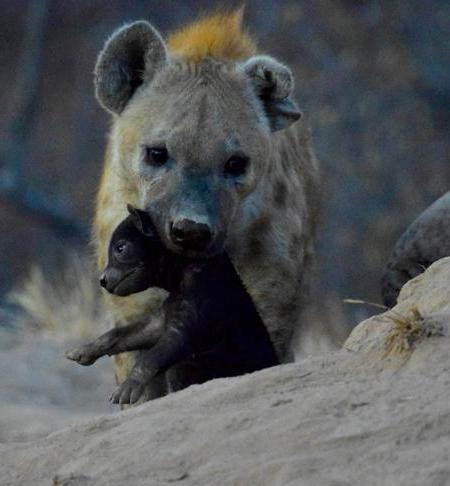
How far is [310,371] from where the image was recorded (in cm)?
385

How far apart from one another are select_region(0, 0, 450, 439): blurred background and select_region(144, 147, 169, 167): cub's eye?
12.0ft

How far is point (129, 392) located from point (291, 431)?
142 centimetres

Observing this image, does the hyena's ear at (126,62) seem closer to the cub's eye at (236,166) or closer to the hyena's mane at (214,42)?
the hyena's mane at (214,42)

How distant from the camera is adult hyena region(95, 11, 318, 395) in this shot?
548 centimetres

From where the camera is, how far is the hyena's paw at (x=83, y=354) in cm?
509

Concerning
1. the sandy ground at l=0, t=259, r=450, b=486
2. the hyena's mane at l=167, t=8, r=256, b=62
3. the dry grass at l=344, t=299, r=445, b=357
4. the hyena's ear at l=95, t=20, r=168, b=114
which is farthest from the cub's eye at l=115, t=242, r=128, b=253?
the dry grass at l=344, t=299, r=445, b=357

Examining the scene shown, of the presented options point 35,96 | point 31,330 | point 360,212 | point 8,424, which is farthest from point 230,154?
point 35,96

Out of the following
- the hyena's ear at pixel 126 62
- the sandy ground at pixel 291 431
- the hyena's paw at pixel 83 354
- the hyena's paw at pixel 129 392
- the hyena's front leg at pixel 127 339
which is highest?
the hyena's ear at pixel 126 62

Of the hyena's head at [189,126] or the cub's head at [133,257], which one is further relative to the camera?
the hyena's head at [189,126]

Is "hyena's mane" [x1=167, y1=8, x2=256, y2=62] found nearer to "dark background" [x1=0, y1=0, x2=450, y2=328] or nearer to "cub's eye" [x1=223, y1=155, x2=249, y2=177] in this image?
"cub's eye" [x1=223, y1=155, x2=249, y2=177]

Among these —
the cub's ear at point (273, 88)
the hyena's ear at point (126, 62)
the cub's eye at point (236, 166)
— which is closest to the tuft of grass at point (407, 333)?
the cub's eye at point (236, 166)

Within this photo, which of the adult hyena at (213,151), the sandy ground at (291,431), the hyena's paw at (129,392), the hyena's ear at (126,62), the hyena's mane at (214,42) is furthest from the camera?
the hyena's mane at (214,42)

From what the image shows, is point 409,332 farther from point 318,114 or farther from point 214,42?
point 318,114

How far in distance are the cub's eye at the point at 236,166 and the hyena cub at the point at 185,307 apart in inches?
15.5
